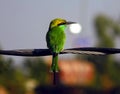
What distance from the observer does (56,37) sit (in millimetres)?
3486

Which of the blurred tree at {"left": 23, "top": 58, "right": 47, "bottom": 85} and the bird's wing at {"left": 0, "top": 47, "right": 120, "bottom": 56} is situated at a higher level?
the bird's wing at {"left": 0, "top": 47, "right": 120, "bottom": 56}

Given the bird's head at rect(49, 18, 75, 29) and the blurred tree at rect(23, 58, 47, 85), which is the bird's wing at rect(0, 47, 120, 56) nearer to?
the bird's head at rect(49, 18, 75, 29)

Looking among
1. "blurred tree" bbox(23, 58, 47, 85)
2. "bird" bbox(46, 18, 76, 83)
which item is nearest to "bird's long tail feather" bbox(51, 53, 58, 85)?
"bird" bbox(46, 18, 76, 83)

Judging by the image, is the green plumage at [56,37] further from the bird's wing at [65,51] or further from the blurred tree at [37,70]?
the blurred tree at [37,70]

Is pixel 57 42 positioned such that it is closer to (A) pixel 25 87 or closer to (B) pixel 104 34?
(A) pixel 25 87

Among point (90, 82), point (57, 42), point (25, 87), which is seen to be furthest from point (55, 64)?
point (90, 82)

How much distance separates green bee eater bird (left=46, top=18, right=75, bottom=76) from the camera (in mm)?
3356

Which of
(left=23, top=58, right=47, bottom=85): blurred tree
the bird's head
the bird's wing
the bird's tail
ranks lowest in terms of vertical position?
(left=23, top=58, right=47, bottom=85): blurred tree

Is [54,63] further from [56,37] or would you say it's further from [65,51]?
[56,37]

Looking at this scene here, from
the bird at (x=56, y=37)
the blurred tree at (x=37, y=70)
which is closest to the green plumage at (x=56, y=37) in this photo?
the bird at (x=56, y=37)

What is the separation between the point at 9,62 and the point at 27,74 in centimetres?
3107

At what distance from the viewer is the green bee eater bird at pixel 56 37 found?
3.36m

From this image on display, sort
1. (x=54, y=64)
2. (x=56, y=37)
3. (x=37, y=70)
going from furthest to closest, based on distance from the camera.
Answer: (x=37, y=70) → (x=56, y=37) → (x=54, y=64)

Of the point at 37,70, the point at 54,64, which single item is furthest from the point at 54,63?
the point at 37,70
